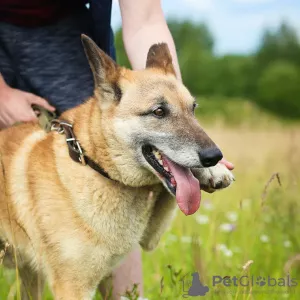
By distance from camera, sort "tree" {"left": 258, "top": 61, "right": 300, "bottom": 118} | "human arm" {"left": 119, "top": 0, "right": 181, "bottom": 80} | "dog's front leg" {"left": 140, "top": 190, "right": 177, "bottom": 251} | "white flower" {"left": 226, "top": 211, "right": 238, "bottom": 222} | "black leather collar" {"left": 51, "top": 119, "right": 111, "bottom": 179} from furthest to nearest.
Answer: "tree" {"left": 258, "top": 61, "right": 300, "bottom": 118} → "white flower" {"left": 226, "top": 211, "right": 238, "bottom": 222} → "human arm" {"left": 119, "top": 0, "right": 181, "bottom": 80} → "dog's front leg" {"left": 140, "top": 190, "right": 177, "bottom": 251} → "black leather collar" {"left": 51, "top": 119, "right": 111, "bottom": 179}

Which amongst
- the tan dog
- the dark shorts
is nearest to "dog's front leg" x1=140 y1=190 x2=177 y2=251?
the tan dog

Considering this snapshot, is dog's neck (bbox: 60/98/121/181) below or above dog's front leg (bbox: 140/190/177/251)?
above

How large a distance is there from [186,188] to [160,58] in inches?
31.5

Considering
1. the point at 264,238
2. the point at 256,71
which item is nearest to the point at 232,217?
the point at 264,238

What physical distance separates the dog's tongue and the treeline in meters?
33.2

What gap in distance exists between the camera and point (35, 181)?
284 cm

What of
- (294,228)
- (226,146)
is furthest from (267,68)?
(294,228)

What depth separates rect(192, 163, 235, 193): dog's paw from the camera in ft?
9.00

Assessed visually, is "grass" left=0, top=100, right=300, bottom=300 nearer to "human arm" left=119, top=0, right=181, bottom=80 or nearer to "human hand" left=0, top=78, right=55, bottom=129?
"human hand" left=0, top=78, right=55, bottom=129

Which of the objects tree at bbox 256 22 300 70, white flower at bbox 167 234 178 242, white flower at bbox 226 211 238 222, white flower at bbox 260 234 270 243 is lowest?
tree at bbox 256 22 300 70

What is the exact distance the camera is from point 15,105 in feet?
10.6

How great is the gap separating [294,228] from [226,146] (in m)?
6.80

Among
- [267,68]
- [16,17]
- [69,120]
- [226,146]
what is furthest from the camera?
[267,68]

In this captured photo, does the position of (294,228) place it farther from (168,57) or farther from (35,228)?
(35,228)
